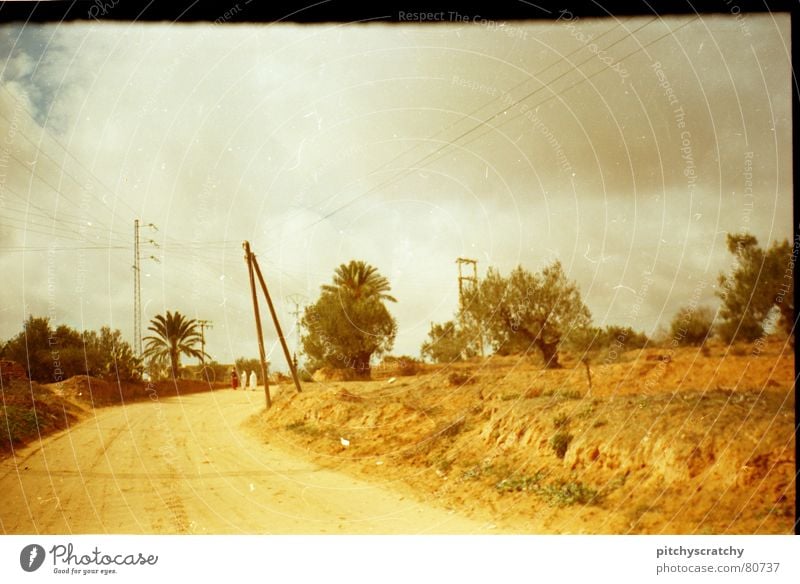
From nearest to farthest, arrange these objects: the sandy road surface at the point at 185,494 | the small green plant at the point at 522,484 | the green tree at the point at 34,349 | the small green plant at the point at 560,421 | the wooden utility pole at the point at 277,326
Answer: the sandy road surface at the point at 185,494 → the small green plant at the point at 522,484 → the small green plant at the point at 560,421 → the green tree at the point at 34,349 → the wooden utility pole at the point at 277,326

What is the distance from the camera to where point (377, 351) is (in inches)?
559

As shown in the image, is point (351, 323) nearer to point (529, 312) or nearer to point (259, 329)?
point (259, 329)

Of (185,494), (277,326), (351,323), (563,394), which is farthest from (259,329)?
(563,394)

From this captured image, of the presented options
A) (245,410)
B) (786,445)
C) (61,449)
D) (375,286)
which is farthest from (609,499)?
(245,410)

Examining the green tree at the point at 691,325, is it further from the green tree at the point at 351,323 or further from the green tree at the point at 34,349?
the green tree at the point at 34,349

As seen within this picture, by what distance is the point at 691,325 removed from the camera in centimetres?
920

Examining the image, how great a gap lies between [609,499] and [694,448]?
4.16ft

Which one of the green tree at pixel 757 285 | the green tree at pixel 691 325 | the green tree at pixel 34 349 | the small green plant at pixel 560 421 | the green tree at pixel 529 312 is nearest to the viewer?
the green tree at pixel 757 285

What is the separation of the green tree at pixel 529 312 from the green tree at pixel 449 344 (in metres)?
0.69

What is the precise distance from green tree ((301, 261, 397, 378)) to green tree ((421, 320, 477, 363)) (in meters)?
1.15

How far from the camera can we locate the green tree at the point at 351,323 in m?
10.9

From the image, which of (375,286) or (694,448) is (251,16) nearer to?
(375,286)
